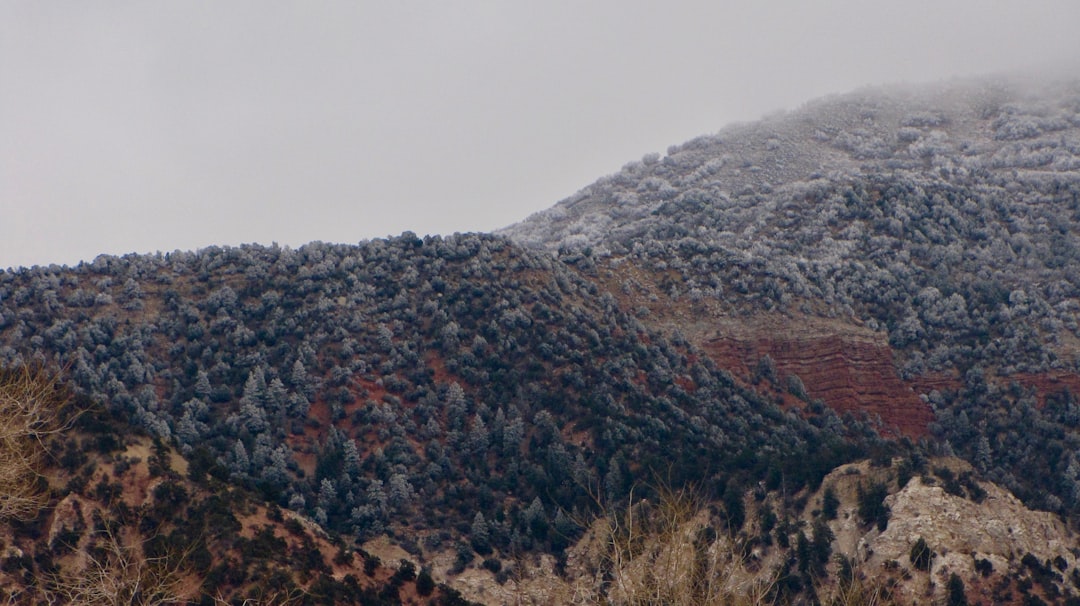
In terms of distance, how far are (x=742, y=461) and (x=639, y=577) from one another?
26.3 m

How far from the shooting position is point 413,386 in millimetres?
73875

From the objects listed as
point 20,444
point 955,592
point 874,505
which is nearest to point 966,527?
point 874,505

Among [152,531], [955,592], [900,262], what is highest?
[152,531]

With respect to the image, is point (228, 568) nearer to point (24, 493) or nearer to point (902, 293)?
point (24, 493)

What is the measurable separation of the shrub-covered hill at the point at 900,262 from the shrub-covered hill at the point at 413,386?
7.42 metres

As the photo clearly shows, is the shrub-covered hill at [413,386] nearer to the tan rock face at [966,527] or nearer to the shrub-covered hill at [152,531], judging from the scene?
the shrub-covered hill at [152,531]

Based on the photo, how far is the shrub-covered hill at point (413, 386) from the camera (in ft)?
213

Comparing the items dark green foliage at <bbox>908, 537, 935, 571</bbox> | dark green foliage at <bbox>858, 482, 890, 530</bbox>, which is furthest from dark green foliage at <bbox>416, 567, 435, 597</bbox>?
dark green foliage at <bbox>908, 537, 935, 571</bbox>

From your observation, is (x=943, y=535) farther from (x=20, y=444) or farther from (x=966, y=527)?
(x=20, y=444)

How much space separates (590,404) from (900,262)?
34.1 metres

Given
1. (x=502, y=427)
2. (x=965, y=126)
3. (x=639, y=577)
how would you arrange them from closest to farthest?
1. (x=639, y=577)
2. (x=502, y=427)
3. (x=965, y=126)

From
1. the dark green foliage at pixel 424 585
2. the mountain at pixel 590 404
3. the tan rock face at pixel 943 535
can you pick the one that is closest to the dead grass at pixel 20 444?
the mountain at pixel 590 404

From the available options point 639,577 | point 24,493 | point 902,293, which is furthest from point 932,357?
point 24,493

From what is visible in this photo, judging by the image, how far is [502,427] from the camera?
70750 millimetres
